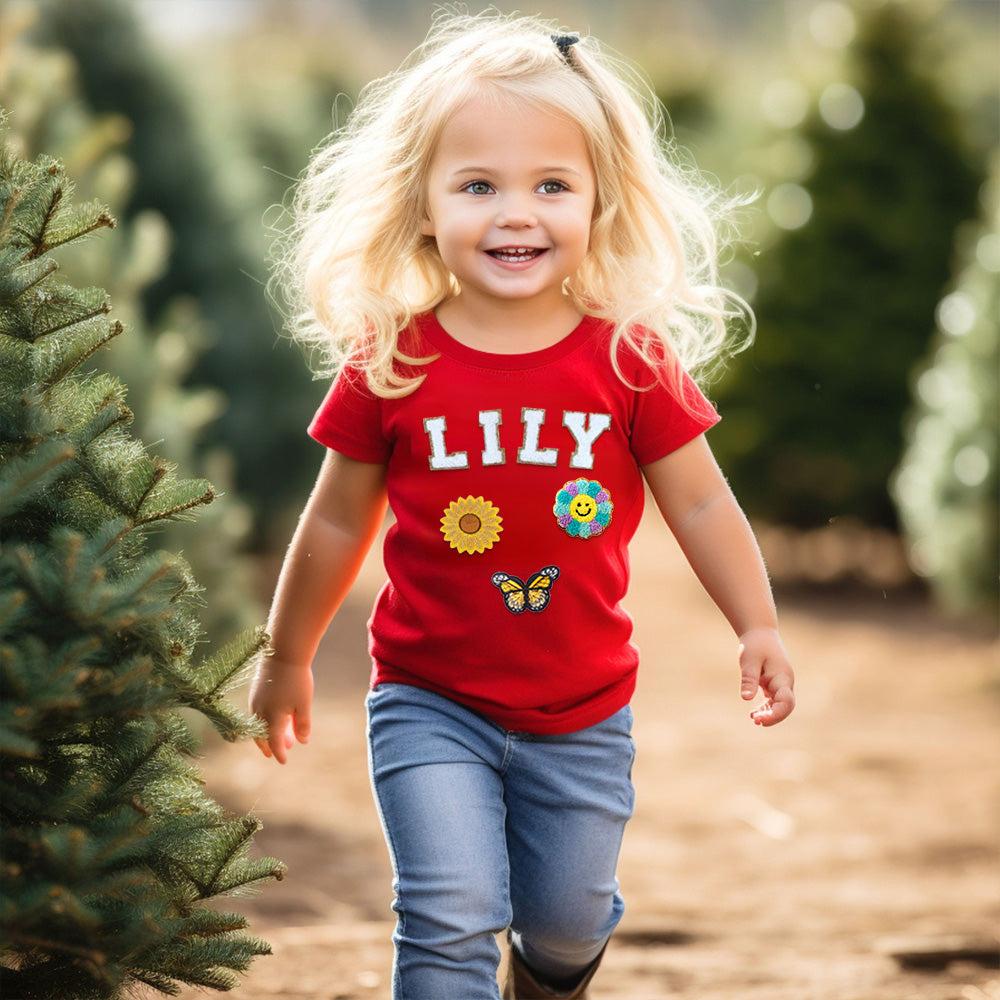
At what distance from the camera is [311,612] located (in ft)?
8.66

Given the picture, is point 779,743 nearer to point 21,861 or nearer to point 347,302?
point 347,302

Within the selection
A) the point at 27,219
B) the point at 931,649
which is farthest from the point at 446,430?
the point at 931,649

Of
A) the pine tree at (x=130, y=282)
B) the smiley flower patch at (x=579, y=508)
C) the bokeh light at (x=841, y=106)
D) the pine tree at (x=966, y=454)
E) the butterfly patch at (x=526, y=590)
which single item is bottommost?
the butterfly patch at (x=526, y=590)

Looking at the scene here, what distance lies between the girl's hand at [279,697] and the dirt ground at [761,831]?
845 mm

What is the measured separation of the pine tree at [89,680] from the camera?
6.00 feet

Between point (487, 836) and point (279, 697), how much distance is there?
0.52 m

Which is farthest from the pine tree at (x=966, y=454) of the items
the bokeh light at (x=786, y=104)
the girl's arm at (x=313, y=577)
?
the girl's arm at (x=313, y=577)

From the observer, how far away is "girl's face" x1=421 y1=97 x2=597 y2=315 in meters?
2.51

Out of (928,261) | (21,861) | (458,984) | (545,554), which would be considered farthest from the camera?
(928,261)

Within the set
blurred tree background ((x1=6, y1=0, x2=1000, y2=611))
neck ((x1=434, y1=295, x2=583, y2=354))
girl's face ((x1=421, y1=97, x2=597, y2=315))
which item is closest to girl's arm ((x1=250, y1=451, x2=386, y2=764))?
neck ((x1=434, y1=295, x2=583, y2=354))

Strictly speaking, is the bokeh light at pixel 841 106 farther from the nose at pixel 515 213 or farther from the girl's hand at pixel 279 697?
the girl's hand at pixel 279 697

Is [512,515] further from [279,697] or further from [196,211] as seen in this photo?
[196,211]

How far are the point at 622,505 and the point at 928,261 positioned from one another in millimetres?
7942

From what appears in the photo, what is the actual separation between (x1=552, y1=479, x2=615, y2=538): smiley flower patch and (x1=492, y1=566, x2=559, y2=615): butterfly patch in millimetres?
83
